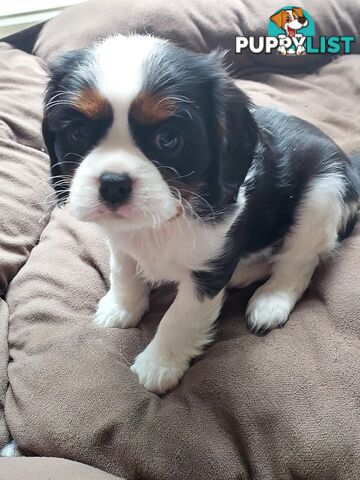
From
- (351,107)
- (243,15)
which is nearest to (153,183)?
(351,107)

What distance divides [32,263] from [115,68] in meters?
1.02

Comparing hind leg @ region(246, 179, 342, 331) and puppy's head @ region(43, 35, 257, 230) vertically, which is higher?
puppy's head @ region(43, 35, 257, 230)

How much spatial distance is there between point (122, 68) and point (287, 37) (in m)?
2.02

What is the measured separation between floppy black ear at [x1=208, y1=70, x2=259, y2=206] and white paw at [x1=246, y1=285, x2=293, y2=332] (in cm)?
44

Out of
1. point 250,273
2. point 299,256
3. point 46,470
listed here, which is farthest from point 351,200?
point 46,470


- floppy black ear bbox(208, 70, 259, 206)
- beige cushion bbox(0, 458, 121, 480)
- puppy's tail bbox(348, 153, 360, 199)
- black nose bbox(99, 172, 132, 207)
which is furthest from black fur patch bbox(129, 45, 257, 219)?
beige cushion bbox(0, 458, 121, 480)

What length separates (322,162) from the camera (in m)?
1.92

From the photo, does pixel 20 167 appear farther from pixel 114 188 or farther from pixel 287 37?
pixel 287 37

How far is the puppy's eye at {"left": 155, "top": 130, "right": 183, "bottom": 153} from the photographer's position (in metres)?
1.34

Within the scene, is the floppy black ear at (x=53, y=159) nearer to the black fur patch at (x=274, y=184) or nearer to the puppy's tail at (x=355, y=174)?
the black fur patch at (x=274, y=184)

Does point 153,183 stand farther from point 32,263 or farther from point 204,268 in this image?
point 32,263

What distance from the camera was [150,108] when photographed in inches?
51.4

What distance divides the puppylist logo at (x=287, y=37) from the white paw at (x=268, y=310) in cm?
167

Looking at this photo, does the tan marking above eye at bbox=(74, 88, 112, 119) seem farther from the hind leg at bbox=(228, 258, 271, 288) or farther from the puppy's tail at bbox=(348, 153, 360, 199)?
the puppy's tail at bbox=(348, 153, 360, 199)
